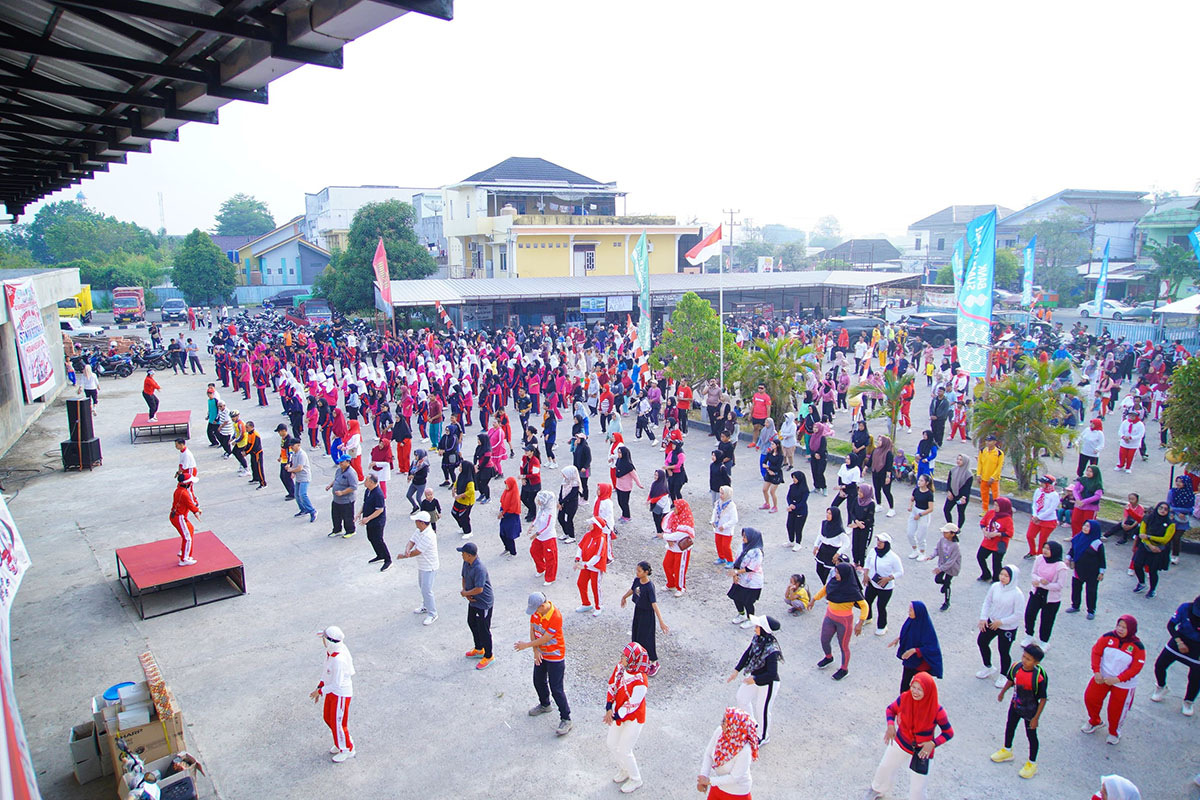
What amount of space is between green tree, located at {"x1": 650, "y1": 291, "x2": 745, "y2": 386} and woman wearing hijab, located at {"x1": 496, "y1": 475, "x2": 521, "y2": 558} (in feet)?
30.3

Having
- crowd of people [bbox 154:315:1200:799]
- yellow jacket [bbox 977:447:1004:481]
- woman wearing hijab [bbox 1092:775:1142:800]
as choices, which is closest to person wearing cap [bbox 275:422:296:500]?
crowd of people [bbox 154:315:1200:799]

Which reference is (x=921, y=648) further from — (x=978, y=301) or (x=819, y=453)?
(x=978, y=301)

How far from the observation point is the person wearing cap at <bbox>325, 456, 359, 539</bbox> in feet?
34.4

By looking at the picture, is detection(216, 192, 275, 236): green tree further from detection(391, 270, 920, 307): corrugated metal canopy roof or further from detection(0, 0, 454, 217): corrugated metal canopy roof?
detection(0, 0, 454, 217): corrugated metal canopy roof

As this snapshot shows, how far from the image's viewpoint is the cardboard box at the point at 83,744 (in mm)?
5863

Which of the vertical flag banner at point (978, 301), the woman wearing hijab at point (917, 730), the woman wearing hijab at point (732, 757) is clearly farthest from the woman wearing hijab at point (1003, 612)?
the vertical flag banner at point (978, 301)

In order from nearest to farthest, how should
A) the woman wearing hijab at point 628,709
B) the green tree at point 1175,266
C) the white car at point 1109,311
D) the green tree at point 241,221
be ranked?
the woman wearing hijab at point 628,709, the green tree at point 1175,266, the white car at point 1109,311, the green tree at point 241,221

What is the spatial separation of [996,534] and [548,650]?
5.72m

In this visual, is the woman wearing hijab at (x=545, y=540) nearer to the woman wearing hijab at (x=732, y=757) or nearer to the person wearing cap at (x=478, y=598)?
the person wearing cap at (x=478, y=598)

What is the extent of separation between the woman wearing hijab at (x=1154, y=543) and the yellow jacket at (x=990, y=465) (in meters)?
2.11

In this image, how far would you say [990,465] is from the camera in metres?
10.6

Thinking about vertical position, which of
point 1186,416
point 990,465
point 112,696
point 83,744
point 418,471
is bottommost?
point 83,744

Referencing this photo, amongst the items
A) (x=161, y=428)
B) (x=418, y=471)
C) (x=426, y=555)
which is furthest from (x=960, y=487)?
(x=161, y=428)

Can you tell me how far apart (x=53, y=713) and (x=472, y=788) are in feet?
14.2
